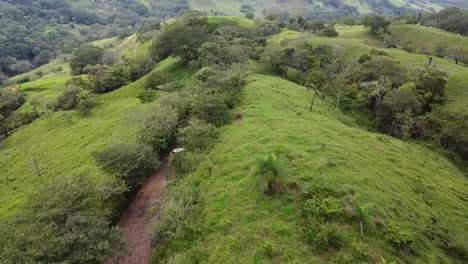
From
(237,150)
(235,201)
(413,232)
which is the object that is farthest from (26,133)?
(413,232)

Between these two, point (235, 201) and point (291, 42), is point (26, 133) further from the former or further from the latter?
point (291, 42)

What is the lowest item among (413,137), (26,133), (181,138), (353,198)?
(26,133)

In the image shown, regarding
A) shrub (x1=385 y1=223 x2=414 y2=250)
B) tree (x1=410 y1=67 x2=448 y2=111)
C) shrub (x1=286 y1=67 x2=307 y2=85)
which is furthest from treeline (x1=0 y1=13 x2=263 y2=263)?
tree (x1=410 y1=67 x2=448 y2=111)

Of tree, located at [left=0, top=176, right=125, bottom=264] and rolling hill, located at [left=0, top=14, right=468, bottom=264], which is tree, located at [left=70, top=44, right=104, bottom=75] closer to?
rolling hill, located at [left=0, top=14, right=468, bottom=264]

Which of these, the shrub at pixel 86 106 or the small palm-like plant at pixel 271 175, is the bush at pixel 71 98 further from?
the small palm-like plant at pixel 271 175

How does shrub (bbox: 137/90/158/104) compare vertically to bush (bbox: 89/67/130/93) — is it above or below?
above

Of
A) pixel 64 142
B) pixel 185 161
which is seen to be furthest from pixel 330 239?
pixel 64 142

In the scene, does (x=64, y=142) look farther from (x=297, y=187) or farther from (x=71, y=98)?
(x=297, y=187)
